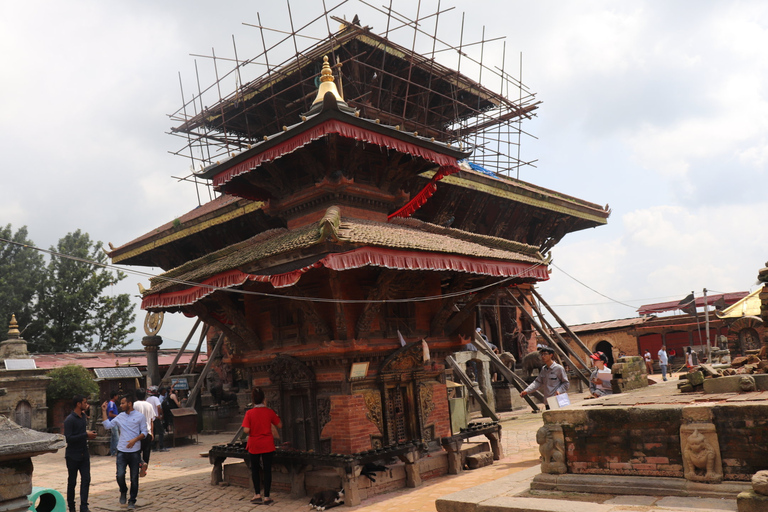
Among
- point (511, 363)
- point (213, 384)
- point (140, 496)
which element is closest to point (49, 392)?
point (213, 384)

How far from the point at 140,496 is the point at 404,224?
7.11 m

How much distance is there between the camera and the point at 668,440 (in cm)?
626

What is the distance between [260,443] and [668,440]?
225 inches

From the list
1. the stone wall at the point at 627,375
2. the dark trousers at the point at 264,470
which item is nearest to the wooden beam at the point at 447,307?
the dark trousers at the point at 264,470

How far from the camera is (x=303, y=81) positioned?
2033 cm

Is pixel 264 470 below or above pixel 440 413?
below

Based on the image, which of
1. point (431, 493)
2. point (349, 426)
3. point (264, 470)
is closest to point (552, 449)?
point (431, 493)

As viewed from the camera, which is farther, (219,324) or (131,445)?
(219,324)

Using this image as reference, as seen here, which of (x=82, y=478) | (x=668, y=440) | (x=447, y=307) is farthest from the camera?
(x=447, y=307)

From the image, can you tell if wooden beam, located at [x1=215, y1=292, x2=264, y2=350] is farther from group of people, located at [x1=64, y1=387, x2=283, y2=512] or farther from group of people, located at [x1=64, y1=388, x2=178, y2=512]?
group of people, located at [x1=64, y1=388, x2=178, y2=512]

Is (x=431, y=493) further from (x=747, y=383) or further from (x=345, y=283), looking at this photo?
(x=747, y=383)

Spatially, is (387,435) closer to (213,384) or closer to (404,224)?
(404,224)

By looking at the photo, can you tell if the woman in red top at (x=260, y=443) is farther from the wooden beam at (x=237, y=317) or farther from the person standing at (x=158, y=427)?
the person standing at (x=158, y=427)

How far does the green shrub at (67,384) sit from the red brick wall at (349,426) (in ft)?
62.0
